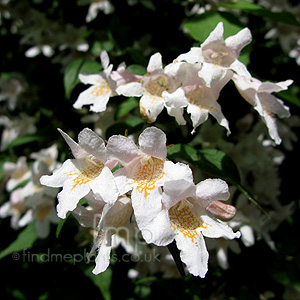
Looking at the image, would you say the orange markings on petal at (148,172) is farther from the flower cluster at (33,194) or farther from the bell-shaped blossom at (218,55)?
the flower cluster at (33,194)

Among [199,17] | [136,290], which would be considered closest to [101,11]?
[199,17]

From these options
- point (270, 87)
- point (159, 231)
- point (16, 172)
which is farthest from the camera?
point (16, 172)

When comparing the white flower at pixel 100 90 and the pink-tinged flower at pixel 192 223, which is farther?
the white flower at pixel 100 90

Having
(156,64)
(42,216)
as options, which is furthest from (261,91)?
(42,216)

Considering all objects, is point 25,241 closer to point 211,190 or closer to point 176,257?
point 176,257

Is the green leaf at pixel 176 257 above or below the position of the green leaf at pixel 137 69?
below

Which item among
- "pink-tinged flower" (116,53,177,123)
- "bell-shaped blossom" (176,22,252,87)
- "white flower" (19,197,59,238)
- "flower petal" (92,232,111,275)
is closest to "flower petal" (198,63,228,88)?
"bell-shaped blossom" (176,22,252,87)

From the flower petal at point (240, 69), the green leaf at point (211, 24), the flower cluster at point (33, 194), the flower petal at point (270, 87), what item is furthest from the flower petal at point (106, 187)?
the flower cluster at point (33, 194)
